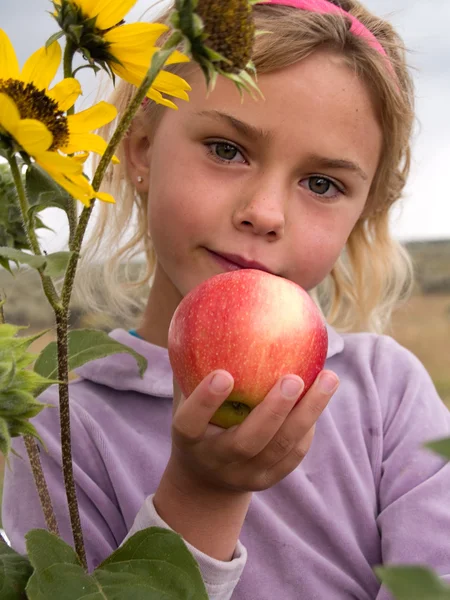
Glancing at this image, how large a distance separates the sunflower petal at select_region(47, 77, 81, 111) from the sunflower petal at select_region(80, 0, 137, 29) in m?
0.05

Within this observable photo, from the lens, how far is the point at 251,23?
458 millimetres

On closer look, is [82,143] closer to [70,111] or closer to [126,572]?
[70,111]

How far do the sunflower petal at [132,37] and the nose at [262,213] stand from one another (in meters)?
0.44

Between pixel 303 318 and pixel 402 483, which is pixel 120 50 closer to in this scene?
pixel 303 318

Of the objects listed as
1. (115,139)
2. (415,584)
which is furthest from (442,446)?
(115,139)

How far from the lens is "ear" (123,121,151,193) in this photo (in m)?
1.31

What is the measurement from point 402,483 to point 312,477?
0.14 meters

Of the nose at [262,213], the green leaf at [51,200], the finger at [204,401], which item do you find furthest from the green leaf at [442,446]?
the nose at [262,213]

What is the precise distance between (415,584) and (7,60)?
1.59 ft

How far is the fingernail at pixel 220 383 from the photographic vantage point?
68 cm

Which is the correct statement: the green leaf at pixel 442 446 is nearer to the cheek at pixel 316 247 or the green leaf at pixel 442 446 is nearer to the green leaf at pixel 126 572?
the green leaf at pixel 126 572

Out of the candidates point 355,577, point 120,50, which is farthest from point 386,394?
point 120,50

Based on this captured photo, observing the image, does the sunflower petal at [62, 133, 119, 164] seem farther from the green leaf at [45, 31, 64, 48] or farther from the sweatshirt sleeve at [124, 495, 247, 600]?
the sweatshirt sleeve at [124, 495, 247, 600]

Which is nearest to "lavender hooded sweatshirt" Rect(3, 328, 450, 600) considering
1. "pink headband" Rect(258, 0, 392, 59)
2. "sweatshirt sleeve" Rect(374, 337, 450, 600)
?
"sweatshirt sleeve" Rect(374, 337, 450, 600)
